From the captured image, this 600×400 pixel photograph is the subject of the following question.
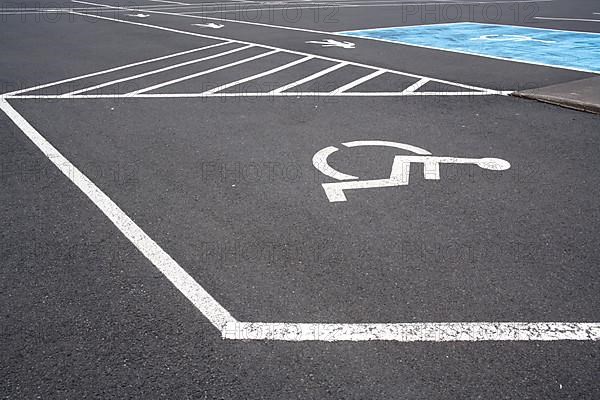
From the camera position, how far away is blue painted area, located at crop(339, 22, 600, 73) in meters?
11.7

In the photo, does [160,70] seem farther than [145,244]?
Yes

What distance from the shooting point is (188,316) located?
354 cm

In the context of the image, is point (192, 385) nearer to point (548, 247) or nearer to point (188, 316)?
point (188, 316)

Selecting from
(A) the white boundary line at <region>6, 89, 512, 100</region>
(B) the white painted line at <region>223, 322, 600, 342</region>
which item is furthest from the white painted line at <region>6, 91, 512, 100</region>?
(B) the white painted line at <region>223, 322, 600, 342</region>

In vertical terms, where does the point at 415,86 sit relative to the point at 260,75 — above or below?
below

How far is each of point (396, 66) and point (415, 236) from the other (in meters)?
7.18

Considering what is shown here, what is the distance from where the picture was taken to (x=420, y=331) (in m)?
3.38

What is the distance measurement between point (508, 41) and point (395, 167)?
9.99 metres

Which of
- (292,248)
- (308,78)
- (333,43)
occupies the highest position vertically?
(333,43)

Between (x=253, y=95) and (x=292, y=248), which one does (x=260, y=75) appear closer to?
(x=253, y=95)

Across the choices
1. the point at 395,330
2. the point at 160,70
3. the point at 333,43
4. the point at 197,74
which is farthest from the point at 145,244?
the point at 333,43

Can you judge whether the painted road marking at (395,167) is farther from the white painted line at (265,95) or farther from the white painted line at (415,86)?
the white painted line at (415,86)

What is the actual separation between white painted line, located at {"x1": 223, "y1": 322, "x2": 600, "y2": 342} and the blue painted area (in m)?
8.57

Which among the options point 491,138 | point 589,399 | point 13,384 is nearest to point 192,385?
point 13,384
